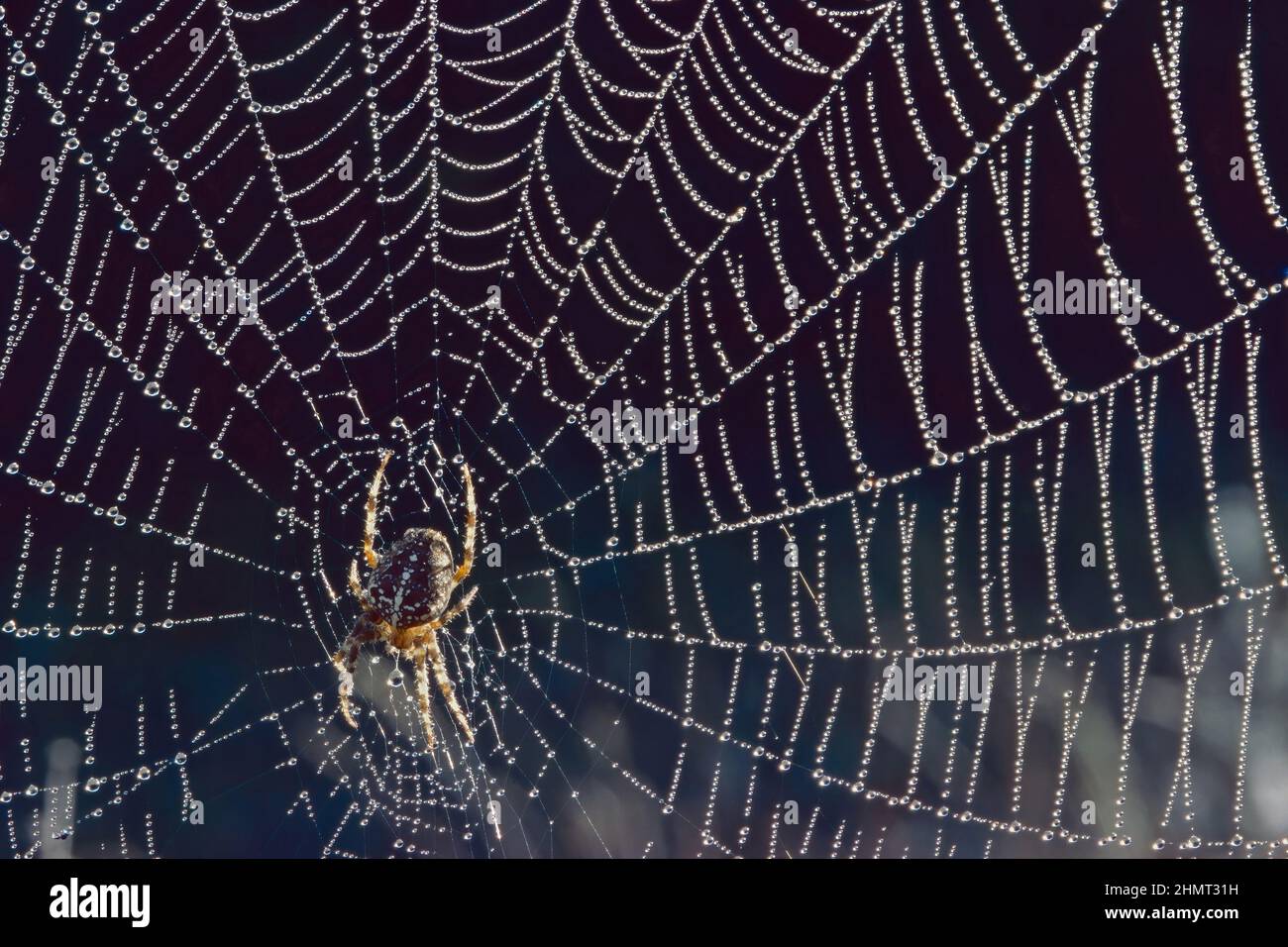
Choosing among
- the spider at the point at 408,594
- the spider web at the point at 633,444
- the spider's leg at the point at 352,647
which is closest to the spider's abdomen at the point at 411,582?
the spider at the point at 408,594

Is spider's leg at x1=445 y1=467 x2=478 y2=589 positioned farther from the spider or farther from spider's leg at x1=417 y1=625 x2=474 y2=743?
spider's leg at x1=417 y1=625 x2=474 y2=743

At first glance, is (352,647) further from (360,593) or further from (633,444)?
(633,444)

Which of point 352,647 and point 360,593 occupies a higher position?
point 360,593

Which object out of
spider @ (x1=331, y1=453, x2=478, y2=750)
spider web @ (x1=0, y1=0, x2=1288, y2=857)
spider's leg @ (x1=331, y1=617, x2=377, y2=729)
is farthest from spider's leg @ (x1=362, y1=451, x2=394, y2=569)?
spider web @ (x1=0, y1=0, x2=1288, y2=857)

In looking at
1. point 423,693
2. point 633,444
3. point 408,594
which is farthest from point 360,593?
point 633,444

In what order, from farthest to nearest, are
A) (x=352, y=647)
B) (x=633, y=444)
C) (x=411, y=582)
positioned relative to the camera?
(x=633, y=444) → (x=352, y=647) → (x=411, y=582)

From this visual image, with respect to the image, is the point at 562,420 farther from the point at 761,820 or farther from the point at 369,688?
the point at 761,820

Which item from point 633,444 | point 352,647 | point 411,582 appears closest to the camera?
point 411,582
